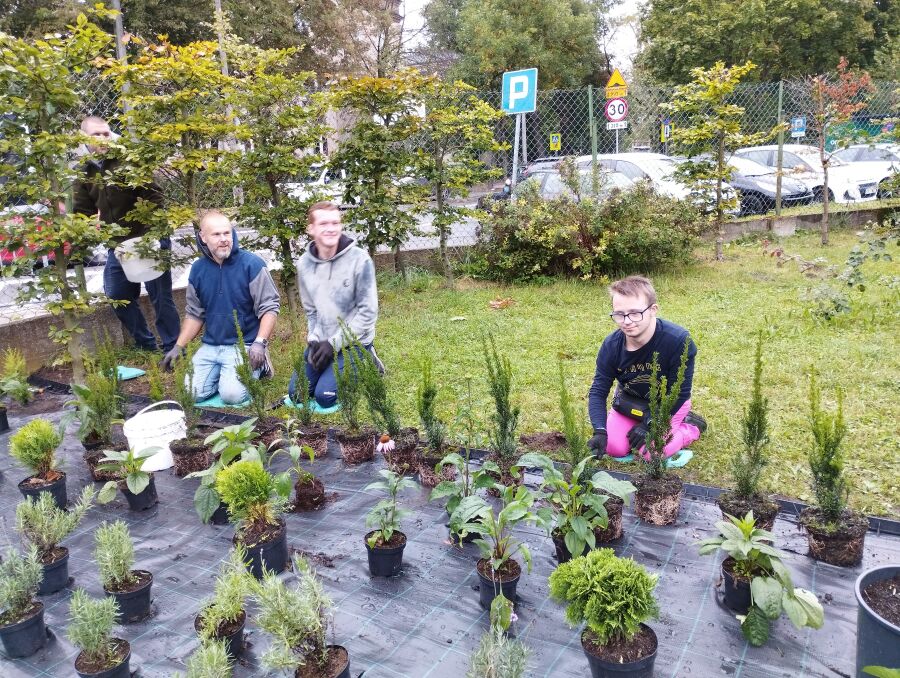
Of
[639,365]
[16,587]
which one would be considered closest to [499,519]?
[639,365]

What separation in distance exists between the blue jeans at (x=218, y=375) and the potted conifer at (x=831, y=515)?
318 centimetres

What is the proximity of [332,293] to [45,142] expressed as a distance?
1852mm

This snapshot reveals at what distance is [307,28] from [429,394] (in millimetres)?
19084

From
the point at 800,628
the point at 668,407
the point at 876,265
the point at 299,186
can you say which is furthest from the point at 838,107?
the point at 800,628

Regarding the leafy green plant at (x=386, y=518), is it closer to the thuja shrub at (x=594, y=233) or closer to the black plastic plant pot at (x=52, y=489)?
the black plastic plant pot at (x=52, y=489)

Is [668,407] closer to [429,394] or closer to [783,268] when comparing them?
[429,394]

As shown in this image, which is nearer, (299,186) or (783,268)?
(299,186)

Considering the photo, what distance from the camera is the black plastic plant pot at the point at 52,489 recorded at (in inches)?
113

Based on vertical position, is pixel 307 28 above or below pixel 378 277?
above

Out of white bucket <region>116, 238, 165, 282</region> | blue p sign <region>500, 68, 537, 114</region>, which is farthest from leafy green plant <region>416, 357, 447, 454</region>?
blue p sign <region>500, 68, 537, 114</region>

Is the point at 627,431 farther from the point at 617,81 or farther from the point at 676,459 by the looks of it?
the point at 617,81

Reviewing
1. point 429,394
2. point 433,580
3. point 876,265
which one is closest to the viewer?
point 433,580

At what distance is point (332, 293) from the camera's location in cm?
415

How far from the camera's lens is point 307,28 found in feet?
62.2
